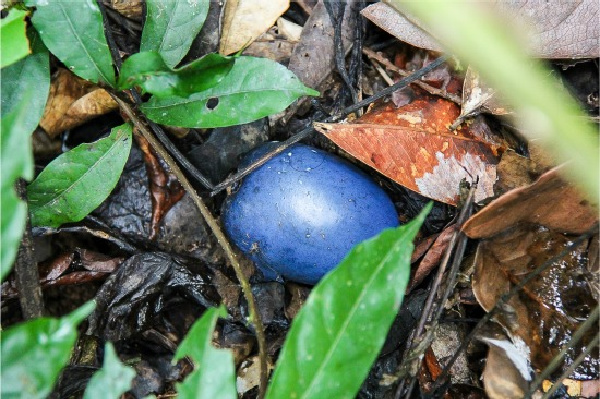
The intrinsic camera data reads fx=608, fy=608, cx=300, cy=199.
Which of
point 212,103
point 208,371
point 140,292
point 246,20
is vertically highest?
point 246,20

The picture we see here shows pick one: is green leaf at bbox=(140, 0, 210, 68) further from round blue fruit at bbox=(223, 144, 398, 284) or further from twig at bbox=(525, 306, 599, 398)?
twig at bbox=(525, 306, 599, 398)

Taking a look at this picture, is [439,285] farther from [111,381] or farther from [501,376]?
[111,381]

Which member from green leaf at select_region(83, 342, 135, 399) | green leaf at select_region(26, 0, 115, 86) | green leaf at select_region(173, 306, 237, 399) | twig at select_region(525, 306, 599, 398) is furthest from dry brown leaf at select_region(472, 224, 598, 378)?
green leaf at select_region(26, 0, 115, 86)

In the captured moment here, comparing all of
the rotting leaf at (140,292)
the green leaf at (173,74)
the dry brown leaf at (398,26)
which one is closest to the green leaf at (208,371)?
the green leaf at (173,74)

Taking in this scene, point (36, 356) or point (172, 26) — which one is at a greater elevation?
point (172, 26)

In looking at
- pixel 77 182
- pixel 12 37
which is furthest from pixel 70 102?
pixel 12 37

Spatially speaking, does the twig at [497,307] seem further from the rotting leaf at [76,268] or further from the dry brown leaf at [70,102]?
the dry brown leaf at [70,102]
